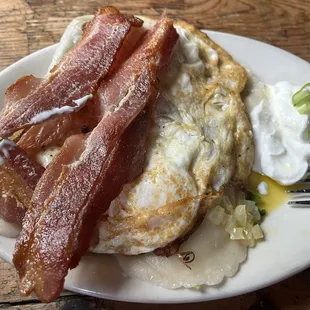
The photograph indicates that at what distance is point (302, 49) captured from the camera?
3.05m

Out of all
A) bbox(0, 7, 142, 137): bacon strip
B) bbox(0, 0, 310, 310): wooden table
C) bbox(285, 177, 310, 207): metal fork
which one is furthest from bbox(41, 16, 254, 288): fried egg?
bbox(0, 0, 310, 310): wooden table

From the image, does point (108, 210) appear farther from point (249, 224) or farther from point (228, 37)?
point (228, 37)

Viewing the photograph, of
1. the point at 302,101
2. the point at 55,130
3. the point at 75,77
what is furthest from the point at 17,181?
the point at 302,101

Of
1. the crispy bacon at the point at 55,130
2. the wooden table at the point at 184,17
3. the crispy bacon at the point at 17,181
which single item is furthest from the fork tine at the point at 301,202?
the wooden table at the point at 184,17

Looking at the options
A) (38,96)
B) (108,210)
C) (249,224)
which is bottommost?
(249,224)

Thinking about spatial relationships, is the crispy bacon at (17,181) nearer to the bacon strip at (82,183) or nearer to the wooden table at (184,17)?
the bacon strip at (82,183)

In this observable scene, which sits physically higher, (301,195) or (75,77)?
(75,77)

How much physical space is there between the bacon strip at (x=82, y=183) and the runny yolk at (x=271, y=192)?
604mm

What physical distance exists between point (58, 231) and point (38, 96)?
567 millimetres

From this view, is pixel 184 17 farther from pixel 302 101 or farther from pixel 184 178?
pixel 184 178

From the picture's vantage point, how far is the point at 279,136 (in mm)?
2293

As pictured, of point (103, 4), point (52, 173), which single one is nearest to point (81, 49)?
point (52, 173)

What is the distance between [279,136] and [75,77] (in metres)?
0.98

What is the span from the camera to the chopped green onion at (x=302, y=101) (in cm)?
228
